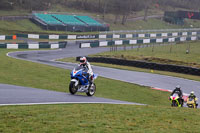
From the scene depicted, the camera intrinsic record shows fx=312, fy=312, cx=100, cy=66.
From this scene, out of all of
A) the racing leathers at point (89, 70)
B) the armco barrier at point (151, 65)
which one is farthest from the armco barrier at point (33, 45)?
the racing leathers at point (89, 70)

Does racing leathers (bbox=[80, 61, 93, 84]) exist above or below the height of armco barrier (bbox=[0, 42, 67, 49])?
below

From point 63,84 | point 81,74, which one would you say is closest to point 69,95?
point 81,74

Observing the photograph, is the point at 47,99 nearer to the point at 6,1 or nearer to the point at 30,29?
the point at 30,29

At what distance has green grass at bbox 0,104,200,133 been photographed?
814 centimetres

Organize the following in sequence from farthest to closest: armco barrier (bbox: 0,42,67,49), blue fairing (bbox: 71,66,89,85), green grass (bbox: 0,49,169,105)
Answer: armco barrier (bbox: 0,42,67,49)
green grass (bbox: 0,49,169,105)
blue fairing (bbox: 71,66,89,85)

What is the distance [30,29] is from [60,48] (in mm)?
14042

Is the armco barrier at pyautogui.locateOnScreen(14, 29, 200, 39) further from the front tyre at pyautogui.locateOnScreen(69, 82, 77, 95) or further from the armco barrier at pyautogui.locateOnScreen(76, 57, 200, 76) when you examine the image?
the front tyre at pyautogui.locateOnScreen(69, 82, 77, 95)

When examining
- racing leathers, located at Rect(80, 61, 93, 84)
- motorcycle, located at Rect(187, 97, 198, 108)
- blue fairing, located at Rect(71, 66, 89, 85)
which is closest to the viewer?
blue fairing, located at Rect(71, 66, 89, 85)

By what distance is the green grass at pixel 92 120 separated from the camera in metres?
8.14

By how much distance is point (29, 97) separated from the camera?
13.0 meters

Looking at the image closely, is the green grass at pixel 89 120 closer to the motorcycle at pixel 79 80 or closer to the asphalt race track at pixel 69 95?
the asphalt race track at pixel 69 95

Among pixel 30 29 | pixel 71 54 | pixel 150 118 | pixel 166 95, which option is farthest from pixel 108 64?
pixel 30 29

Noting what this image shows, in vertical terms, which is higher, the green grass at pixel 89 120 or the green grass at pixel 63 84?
the green grass at pixel 89 120

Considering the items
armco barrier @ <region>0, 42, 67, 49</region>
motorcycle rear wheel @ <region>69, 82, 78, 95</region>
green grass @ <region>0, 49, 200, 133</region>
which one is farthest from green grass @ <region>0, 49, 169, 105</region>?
armco barrier @ <region>0, 42, 67, 49</region>
